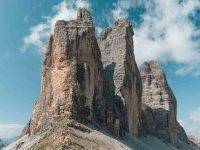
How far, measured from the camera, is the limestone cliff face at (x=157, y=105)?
144m

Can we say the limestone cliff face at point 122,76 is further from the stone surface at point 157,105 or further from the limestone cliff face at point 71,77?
the stone surface at point 157,105

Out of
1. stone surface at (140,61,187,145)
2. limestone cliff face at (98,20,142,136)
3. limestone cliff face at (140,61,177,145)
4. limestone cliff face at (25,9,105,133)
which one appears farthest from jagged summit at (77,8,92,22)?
limestone cliff face at (140,61,177,145)

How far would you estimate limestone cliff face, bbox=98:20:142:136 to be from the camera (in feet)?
350

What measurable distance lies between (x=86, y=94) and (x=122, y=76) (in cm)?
3759

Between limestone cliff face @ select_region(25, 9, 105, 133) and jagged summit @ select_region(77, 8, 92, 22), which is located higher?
jagged summit @ select_region(77, 8, 92, 22)

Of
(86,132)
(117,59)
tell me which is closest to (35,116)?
(86,132)

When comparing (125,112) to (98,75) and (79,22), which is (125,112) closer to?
(98,75)

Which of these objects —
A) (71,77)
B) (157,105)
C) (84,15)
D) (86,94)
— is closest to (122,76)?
(84,15)

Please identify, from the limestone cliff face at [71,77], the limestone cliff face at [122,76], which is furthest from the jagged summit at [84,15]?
the limestone cliff face at [122,76]

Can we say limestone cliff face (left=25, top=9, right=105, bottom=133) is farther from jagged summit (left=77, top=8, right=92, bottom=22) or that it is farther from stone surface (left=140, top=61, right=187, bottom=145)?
stone surface (left=140, top=61, right=187, bottom=145)

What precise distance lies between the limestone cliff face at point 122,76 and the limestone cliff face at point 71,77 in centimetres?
1512

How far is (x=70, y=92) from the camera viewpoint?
242 feet

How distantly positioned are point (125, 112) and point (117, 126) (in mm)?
13321

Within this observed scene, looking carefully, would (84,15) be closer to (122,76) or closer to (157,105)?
(122,76)
